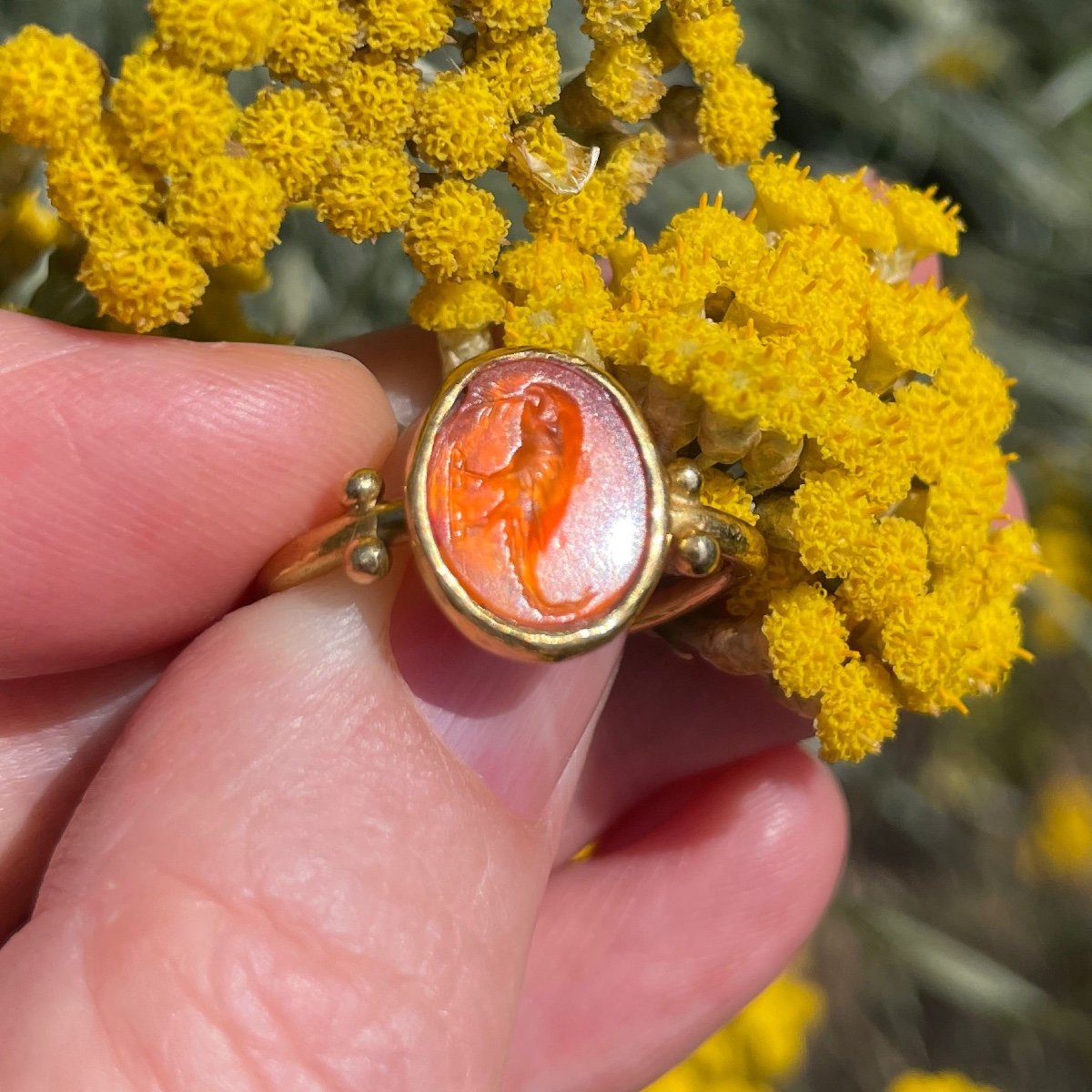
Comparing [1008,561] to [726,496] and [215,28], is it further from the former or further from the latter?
[215,28]

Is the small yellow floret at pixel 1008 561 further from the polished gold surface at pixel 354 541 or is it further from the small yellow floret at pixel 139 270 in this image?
the small yellow floret at pixel 139 270

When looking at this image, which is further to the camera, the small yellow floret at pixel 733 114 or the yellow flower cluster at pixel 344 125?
the small yellow floret at pixel 733 114

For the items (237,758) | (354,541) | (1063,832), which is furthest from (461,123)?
(1063,832)

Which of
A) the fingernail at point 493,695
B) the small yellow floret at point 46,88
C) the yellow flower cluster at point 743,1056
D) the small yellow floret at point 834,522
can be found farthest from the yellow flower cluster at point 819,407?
the yellow flower cluster at point 743,1056

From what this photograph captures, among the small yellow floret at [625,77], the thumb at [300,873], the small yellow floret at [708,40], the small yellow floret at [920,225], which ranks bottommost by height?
the thumb at [300,873]

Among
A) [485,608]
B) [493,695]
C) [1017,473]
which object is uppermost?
[485,608]

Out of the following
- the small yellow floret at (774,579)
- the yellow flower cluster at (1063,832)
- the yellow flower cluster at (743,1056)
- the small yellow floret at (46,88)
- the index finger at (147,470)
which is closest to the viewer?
the small yellow floret at (46,88)

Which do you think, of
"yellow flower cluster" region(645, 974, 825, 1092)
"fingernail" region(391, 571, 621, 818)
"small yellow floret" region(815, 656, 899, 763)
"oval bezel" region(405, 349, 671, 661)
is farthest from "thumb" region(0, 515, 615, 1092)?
"yellow flower cluster" region(645, 974, 825, 1092)

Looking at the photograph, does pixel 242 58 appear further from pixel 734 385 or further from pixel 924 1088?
pixel 924 1088
